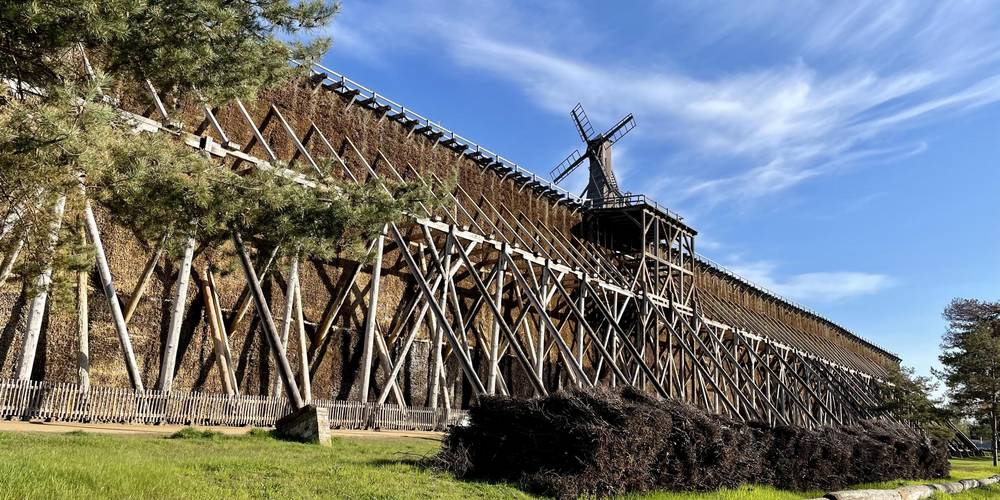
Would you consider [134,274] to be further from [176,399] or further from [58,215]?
[58,215]

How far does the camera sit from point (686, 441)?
967 cm

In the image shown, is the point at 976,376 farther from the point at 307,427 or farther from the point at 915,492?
the point at 307,427

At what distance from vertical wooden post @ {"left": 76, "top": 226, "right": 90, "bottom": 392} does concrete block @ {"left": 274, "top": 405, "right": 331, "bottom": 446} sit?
512 centimetres

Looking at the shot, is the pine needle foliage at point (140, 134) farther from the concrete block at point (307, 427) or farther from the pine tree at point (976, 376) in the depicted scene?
the pine tree at point (976, 376)

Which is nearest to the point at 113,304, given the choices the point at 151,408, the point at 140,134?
the point at 151,408

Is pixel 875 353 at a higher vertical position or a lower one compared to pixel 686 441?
higher

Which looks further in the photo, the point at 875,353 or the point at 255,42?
the point at 875,353

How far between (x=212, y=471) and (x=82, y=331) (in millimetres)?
10123

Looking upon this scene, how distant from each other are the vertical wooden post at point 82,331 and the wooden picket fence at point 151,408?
2.97 feet

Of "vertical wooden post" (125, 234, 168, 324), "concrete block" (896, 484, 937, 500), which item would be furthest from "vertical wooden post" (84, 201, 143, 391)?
"concrete block" (896, 484, 937, 500)

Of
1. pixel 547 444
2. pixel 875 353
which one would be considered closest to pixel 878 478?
pixel 547 444

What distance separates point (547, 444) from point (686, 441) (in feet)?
7.49

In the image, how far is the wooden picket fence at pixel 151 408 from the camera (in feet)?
41.1

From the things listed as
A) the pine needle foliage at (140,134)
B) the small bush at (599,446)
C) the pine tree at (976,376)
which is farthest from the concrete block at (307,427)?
the pine tree at (976,376)
